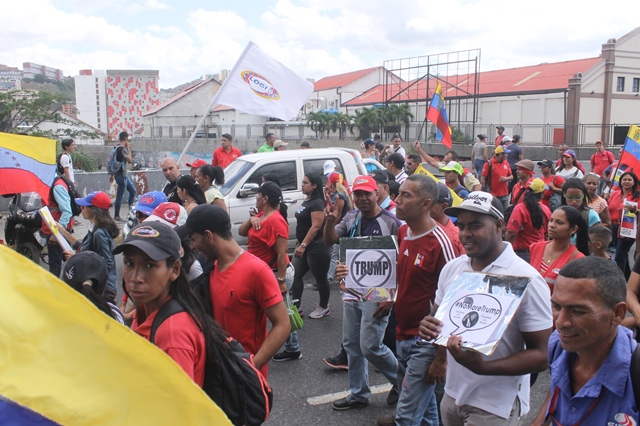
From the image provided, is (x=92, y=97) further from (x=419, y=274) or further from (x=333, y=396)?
(x=419, y=274)

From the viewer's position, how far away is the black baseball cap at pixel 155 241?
8.55ft

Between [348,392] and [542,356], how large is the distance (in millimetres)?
2717

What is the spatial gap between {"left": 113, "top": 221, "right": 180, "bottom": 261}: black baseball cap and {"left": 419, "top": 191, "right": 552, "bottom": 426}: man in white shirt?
1.28 meters

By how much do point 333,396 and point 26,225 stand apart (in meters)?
4.95

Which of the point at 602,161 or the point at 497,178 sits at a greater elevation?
the point at 602,161

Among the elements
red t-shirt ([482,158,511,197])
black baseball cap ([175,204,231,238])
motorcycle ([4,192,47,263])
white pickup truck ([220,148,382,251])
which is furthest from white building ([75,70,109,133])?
black baseball cap ([175,204,231,238])

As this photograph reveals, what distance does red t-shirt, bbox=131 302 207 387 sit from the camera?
2.36 metres

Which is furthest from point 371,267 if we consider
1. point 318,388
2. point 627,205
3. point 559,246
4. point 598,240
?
point 627,205

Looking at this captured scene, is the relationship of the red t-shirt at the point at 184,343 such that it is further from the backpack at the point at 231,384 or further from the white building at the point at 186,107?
the white building at the point at 186,107

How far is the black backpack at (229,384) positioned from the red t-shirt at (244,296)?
0.79 meters

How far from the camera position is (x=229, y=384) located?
8.13ft

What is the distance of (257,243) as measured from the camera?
5758 millimetres

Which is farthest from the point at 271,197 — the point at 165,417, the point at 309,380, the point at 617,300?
the point at 165,417

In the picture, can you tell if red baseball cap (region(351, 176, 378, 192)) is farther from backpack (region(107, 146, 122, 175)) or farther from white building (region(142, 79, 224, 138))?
white building (region(142, 79, 224, 138))
